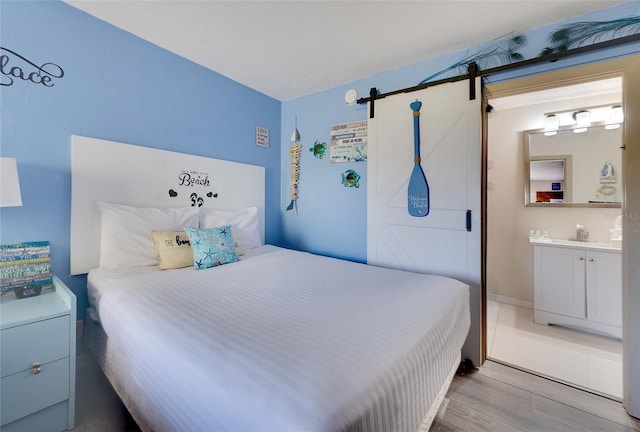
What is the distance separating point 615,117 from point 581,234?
1.11 m

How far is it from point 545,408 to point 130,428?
2297mm

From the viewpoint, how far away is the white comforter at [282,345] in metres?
0.70

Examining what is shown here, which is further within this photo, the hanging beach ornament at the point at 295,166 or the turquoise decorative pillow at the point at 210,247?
the hanging beach ornament at the point at 295,166

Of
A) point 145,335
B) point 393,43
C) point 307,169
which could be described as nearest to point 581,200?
point 393,43

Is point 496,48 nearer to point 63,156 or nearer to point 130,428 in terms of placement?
point 63,156

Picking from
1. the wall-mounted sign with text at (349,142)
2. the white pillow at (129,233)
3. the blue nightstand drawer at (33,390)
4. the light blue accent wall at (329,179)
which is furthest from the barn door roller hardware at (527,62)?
the blue nightstand drawer at (33,390)

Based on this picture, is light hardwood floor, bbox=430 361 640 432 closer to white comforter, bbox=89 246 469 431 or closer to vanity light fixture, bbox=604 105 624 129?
white comforter, bbox=89 246 469 431

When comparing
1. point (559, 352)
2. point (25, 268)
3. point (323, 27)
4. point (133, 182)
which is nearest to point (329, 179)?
point (323, 27)

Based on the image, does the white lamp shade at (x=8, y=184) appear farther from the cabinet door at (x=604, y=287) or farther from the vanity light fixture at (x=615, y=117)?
the vanity light fixture at (x=615, y=117)

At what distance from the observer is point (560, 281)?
251 cm

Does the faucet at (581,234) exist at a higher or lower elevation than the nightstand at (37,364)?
higher

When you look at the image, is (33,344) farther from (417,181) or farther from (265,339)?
(417,181)

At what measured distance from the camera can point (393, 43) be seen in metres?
2.04

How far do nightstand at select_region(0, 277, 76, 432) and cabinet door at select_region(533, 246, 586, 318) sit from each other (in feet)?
11.8
